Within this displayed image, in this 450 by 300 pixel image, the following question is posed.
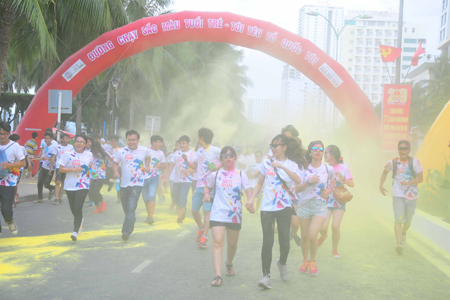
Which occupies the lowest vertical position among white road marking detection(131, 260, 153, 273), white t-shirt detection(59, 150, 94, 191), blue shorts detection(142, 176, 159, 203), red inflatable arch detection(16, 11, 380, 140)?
white road marking detection(131, 260, 153, 273)

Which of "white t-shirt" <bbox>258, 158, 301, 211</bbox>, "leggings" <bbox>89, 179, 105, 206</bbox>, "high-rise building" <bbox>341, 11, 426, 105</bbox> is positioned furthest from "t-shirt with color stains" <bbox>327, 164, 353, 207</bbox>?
"high-rise building" <bbox>341, 11, 426, 105</bbox>

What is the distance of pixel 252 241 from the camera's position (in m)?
8.60

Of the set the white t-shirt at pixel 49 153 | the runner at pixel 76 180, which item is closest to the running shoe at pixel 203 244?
the runner at pixel 76 180

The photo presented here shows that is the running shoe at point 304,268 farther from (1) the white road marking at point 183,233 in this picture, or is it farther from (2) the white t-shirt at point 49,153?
(2) the white t-shirt at point 49,153

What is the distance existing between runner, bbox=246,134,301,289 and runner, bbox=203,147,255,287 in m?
0.26

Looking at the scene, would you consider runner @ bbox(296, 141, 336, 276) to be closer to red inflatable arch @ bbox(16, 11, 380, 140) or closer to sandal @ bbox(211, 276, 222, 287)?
sandal @ bbox(211, 276, 222, 287)

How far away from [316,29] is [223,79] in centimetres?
9823

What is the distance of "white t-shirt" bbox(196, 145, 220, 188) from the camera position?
8.64 metres

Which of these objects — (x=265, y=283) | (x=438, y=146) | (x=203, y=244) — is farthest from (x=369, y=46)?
(x=265, y=283)

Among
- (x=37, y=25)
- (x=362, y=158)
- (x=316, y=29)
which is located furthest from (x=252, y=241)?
(x=316, y=29)

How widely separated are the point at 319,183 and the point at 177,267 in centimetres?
218

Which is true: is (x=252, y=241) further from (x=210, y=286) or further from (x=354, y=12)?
(x=354, y=12)

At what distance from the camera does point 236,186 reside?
235 inches

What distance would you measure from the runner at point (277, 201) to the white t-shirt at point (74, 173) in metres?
3.50
